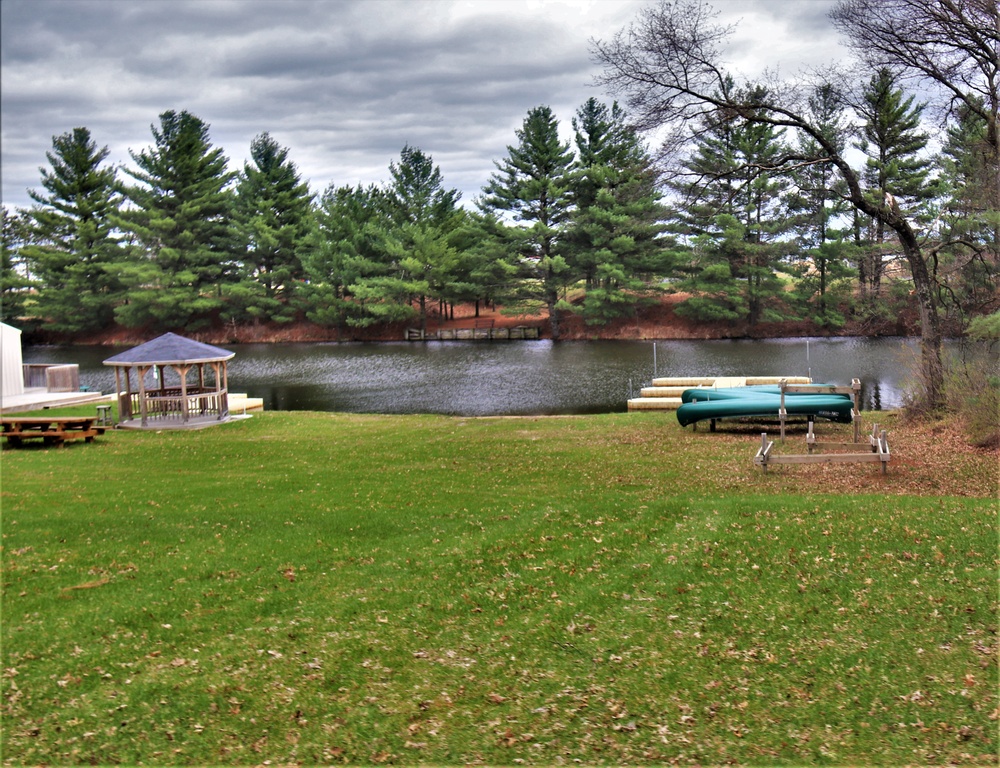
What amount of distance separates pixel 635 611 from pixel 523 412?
16837mm

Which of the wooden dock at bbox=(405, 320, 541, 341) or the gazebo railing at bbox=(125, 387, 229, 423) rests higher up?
the wooden dock at bbox=(405, 320, 541, 341)

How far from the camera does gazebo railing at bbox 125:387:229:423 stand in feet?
64.2

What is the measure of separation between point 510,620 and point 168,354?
15.2 m

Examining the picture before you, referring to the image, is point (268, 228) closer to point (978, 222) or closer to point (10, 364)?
point (10, 364)

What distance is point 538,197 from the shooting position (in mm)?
46438

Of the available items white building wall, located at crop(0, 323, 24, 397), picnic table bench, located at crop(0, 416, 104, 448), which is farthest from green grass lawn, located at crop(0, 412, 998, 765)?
white building wall, located at crop(0, 323, 24, 397)

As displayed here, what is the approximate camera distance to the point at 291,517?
984 cm

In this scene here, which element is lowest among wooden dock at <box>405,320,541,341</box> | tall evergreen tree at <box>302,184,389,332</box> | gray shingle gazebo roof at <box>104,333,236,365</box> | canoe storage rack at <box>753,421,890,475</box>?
canoe storage rack at <box>753,421,890,475</box>

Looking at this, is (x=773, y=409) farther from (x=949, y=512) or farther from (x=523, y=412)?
(x=523, y=412)

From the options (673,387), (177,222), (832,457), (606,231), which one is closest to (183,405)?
(673,387)

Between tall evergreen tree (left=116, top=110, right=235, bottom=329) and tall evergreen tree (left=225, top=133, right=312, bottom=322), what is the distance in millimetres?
1098

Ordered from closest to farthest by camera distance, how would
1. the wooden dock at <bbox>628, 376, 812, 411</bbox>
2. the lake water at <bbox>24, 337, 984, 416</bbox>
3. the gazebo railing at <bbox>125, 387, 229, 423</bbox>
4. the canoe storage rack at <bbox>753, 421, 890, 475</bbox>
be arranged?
1. the canoe storage rack at <bbox>753, 421, 890, 475</bbox>
2. the gazebo railing at <bbox>125, 387, 229, 423</bbox>
3. the wooden dock at <bbox>628, 376, 812, 411</bbox>
4. the lake water at <bbox>24, 337, 984, 416</bbox>

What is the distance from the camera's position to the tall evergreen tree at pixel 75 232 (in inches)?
1949

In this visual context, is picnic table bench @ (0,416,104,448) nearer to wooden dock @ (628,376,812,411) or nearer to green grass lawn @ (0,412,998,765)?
green grass lawn @ (0,412,998,765)
